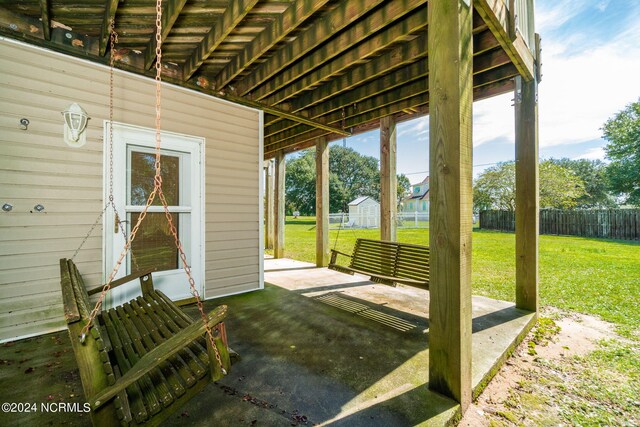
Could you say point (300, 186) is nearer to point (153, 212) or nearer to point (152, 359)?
point (153, 212)

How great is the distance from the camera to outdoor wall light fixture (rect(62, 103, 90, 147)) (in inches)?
107

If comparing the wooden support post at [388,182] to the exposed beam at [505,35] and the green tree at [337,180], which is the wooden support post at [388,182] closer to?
the exposed beam at [505,35]

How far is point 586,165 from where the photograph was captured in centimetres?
3453

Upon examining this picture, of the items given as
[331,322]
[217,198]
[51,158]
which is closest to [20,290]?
[51,158]

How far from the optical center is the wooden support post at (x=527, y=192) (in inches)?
119

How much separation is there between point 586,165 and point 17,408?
1951 inches

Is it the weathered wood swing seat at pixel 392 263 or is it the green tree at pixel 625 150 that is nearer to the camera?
the weathered wood swing seat at pixel 392 263

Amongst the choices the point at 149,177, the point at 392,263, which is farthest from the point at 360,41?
the point at 149,177

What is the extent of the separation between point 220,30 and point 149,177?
1860 mm

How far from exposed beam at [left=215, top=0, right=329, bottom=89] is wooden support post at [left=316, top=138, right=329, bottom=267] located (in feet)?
8.49

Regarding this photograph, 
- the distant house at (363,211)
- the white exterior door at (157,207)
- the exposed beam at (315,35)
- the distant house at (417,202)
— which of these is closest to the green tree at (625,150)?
the distant house at (417,202)

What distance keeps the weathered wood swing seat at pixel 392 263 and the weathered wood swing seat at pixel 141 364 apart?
230 cm

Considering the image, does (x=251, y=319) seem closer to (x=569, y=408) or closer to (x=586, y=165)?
(x=569, y=408)

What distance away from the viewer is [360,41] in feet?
8.98
